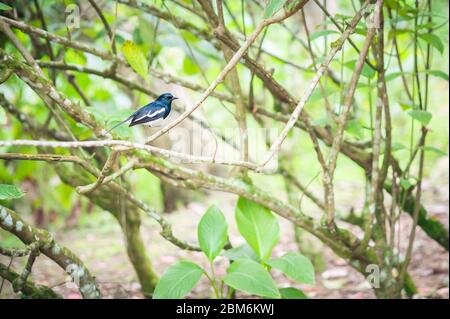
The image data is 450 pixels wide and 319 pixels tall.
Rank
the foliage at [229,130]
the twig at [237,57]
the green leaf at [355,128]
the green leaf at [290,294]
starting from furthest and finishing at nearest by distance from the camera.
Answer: the green leaf at [290,294], the green leaf at [355,128], the foliage at [229,130], the twig at [237,57]

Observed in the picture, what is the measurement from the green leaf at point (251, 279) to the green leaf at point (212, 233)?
0.41 feet

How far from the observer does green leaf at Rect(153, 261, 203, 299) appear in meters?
1.69

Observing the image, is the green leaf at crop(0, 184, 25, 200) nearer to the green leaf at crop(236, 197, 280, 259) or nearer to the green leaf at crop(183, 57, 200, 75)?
the green leaf at crop(236, 197, 280, 259)

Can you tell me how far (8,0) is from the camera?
2.07 metres

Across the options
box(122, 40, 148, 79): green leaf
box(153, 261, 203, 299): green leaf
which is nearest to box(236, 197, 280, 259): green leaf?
box(153, 261, 203, 299): green leaf

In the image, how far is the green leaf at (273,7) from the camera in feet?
4.37

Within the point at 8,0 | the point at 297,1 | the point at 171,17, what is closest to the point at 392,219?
the point at 297,1

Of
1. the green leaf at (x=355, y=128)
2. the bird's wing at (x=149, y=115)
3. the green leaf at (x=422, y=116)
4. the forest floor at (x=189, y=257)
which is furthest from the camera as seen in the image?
the forest floor at (x=189, y=257)

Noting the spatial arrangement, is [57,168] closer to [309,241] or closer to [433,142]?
[309,241]

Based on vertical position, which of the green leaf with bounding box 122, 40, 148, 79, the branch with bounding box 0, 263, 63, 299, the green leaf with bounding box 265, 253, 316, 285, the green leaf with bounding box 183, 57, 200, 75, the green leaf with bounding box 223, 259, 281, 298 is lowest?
the branch with bounding box 0, 263, 63, 299

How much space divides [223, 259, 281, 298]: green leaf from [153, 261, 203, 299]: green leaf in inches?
5.3

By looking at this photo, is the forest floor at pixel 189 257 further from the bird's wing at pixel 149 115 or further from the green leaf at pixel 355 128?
the green leaf at pixel 355 128

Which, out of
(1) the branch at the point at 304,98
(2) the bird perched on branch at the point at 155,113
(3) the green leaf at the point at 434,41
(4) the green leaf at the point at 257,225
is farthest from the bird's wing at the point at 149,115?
(3) the green leaf at the point at 434,41
